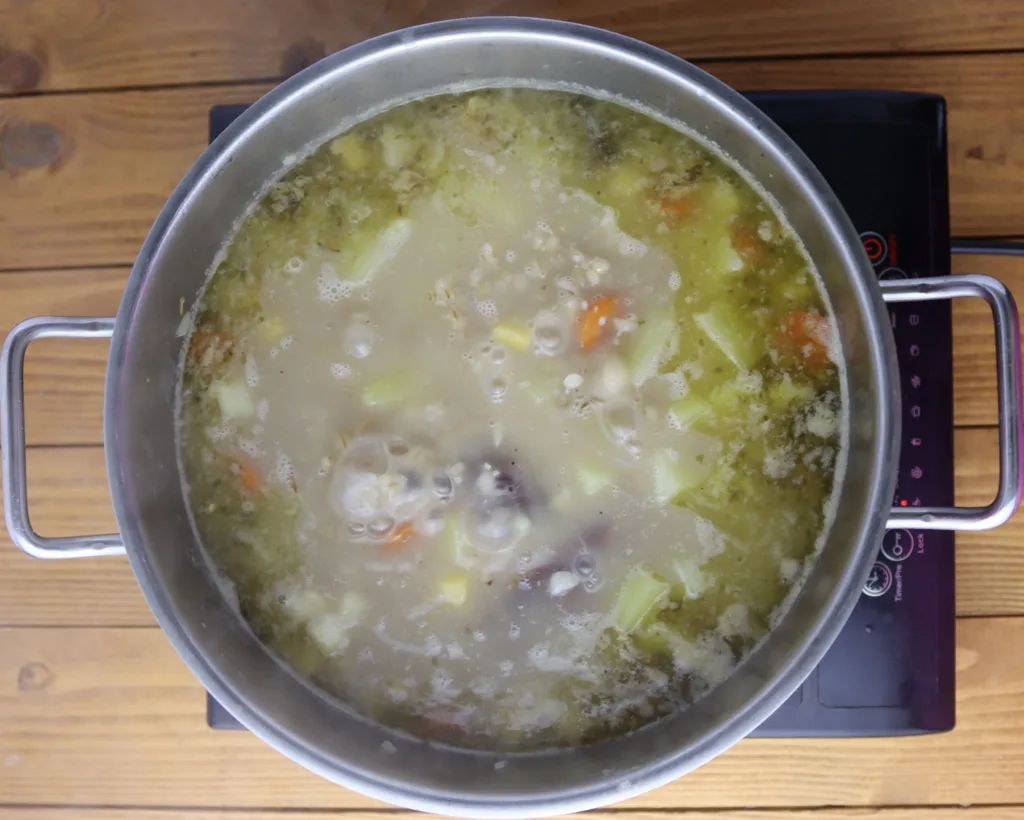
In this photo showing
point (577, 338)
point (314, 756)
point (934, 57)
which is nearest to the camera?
point (314, 756)

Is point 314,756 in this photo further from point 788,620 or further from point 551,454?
point 788,620

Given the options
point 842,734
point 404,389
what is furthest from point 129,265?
point 842,734

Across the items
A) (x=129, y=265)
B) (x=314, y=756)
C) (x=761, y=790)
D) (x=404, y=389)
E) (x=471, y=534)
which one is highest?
(x=129, y=265)

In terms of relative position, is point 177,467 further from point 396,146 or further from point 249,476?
point 396,146

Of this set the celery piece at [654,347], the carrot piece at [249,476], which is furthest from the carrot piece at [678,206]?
the carrot piece at [249,476]

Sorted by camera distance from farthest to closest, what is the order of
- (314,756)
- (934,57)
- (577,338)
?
(934,57) → (577,338) → (314,756)

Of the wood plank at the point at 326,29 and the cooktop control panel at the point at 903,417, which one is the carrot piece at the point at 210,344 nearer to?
the wood plank at the point at 326,29
